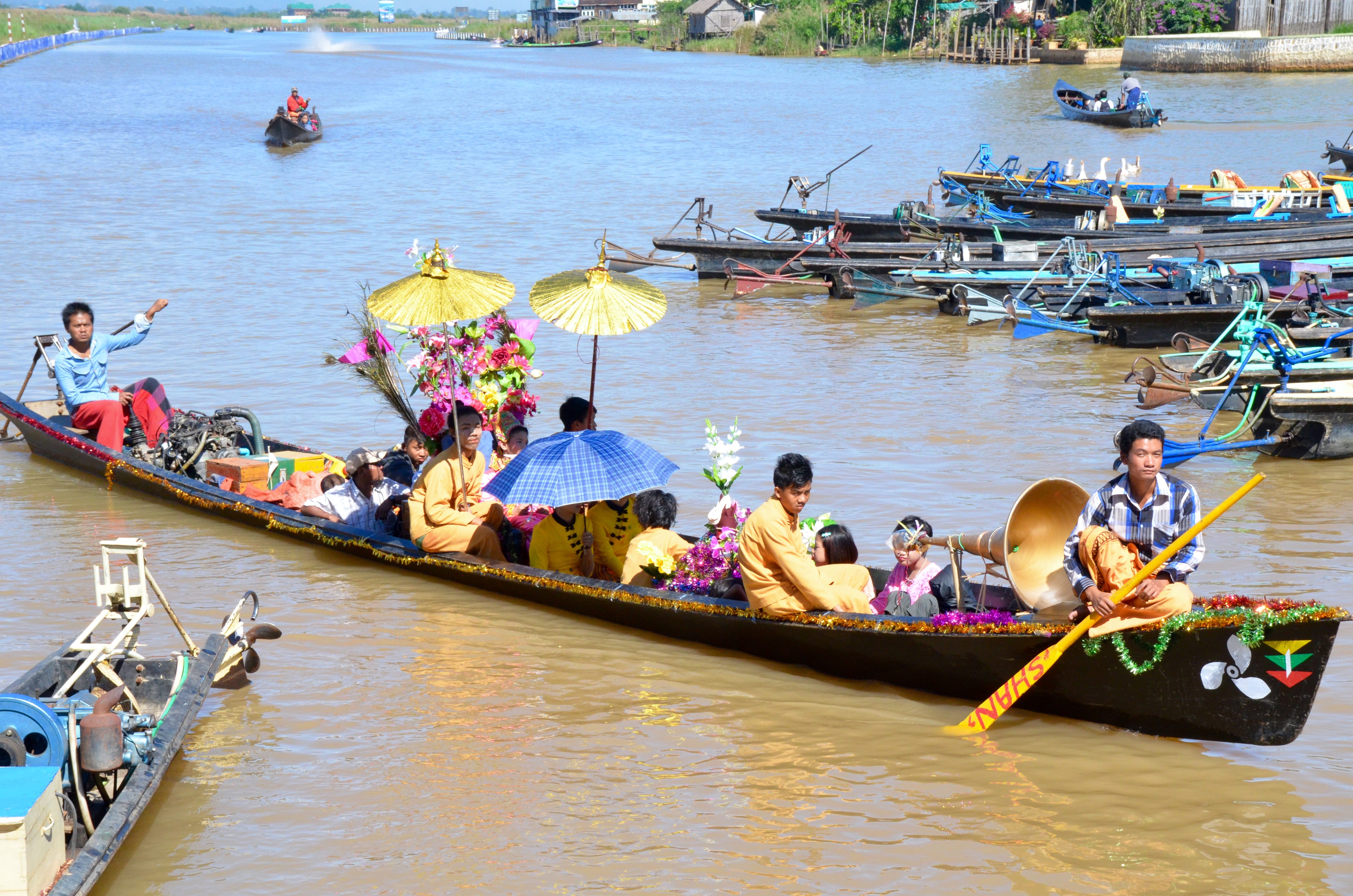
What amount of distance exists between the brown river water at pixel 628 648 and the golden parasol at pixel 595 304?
1.52 m

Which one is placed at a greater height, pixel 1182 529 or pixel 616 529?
pixel 1182 529

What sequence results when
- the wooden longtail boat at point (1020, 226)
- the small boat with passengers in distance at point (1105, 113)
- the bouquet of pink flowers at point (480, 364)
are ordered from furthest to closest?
the small boat with passengers in distance at point (1105, 113) < the wooden longtail boat at point (1020, 226) < the bouquet of pink flowers at point (480, 364)

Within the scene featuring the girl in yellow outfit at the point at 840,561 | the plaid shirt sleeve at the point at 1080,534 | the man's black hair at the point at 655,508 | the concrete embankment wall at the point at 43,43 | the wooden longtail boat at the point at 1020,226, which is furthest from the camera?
the concrete embankment wall at the point at 43,43

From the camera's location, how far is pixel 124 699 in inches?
196

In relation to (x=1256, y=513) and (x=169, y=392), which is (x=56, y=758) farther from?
(x=169, y=392)

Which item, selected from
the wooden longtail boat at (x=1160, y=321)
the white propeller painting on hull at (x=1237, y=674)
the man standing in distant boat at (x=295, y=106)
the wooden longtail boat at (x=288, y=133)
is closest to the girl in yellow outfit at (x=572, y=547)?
the white propeller painting on hull at (x=1237, y=674)

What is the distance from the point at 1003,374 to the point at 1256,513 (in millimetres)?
4178

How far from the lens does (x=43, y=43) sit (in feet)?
230

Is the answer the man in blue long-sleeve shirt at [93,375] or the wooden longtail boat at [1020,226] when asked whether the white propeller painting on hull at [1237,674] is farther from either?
the wooden longtail boat at [1020,226]

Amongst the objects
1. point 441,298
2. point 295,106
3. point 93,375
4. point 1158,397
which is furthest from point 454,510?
point 295,106

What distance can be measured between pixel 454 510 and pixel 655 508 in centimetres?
131

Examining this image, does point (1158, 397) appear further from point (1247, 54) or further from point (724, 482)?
point (1247, 54)

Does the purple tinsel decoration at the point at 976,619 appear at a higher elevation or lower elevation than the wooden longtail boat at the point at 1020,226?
lower

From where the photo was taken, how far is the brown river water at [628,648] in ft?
15.1
